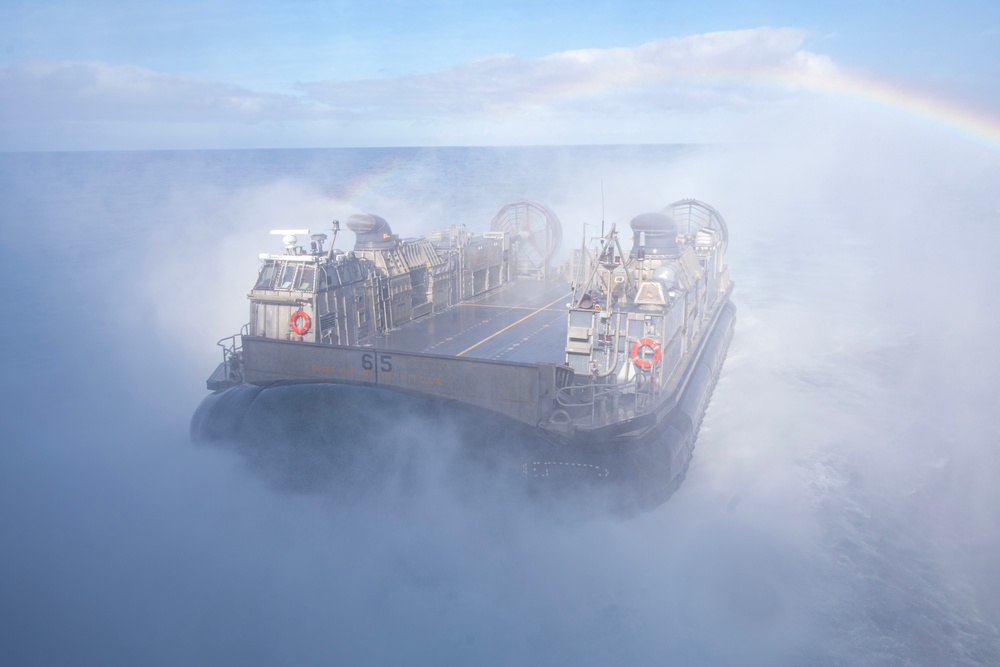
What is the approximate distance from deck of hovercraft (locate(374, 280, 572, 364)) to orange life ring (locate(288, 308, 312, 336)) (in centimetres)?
140

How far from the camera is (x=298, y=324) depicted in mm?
10820

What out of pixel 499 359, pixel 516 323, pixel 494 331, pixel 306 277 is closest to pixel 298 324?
pixel 306 277

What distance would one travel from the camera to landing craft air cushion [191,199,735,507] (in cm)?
877

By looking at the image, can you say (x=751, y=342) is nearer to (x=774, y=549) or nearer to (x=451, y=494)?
(x=774, y=549)

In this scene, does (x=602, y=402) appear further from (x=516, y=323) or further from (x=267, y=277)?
(x=267, y=277)

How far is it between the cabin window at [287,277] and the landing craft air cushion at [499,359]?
0.08 ft

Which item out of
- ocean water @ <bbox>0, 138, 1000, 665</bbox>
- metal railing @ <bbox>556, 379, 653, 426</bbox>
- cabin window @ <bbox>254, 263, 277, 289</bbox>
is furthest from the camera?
cabin window @ <bbox>254, 263, 277, 289</bbox>

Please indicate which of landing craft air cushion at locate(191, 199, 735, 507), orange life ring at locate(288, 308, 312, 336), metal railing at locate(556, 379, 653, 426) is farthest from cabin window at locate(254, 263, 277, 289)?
metal railing at locate(556, 379, 653, 426)

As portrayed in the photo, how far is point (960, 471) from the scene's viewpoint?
11.6 meters

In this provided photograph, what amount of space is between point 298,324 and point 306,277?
2.50 ft

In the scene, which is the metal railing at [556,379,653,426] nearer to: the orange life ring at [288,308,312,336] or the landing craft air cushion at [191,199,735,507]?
the landing craft air cushion at [191,199,735,507]

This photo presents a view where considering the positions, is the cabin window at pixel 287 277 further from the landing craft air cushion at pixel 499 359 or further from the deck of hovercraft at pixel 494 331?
the deck of hovercraft at pixel 494 331

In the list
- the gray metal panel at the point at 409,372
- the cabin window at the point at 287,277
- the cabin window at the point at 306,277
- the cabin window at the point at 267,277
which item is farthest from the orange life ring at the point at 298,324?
the gray metal panel at the point at 409,372

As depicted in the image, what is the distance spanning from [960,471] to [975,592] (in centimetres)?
398
